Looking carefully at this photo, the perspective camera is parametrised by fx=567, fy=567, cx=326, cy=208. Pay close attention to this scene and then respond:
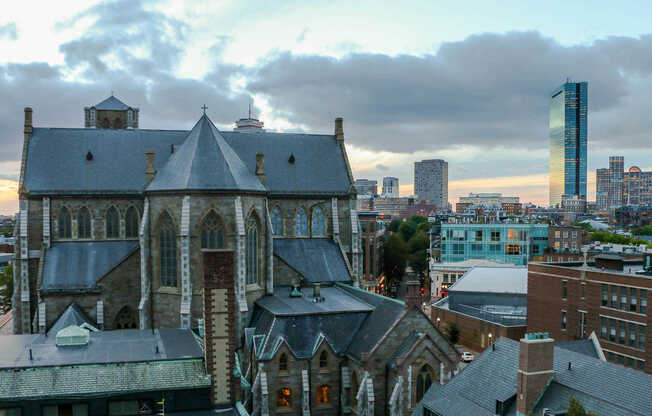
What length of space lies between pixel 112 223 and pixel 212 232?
37.1ft

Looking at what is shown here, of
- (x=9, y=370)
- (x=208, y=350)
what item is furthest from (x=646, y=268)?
(x=9, y=370)

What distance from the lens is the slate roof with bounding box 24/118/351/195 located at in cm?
4738

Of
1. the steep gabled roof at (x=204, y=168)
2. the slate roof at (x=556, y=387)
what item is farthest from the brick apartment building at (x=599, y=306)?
the steep gabled roof at (x=204, y=168)

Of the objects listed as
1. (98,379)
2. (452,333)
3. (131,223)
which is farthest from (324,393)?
(452,333)

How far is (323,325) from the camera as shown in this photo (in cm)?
3781

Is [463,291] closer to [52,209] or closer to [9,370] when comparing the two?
[52,209]

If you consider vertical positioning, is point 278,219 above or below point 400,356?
above

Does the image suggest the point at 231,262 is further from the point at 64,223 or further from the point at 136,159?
the point at 136,159

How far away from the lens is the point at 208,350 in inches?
1072

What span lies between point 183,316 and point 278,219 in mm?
14003

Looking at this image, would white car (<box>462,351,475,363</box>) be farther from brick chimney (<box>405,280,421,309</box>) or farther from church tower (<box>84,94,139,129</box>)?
church tower (<box>84,94,139,129</box>)

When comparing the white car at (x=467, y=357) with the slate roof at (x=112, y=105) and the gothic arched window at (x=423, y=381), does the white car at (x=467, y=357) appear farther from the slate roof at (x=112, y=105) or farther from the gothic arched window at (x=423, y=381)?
the slate roof at (x=112, y=105)

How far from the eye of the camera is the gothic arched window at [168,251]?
4234cm

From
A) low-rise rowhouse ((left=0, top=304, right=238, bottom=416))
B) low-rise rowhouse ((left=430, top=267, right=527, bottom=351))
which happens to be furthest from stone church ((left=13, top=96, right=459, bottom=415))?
low-rise rowhouse ((left=430, top=267, right=527, bottom=351))
